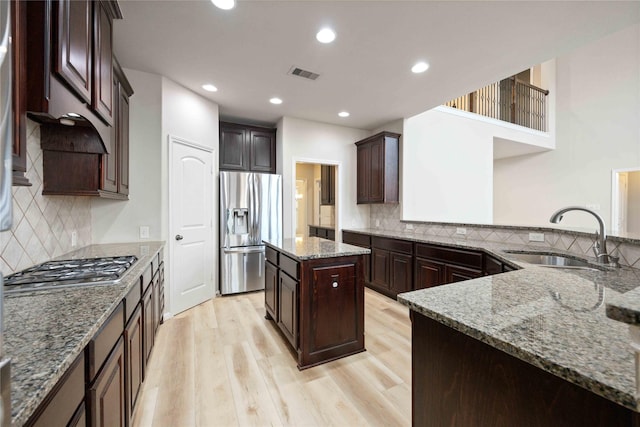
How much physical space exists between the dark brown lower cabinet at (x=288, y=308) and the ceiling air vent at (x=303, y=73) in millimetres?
2141

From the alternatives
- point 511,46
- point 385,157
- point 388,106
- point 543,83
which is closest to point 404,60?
point 511,46

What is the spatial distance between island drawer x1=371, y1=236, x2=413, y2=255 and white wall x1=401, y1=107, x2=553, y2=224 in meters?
0.72

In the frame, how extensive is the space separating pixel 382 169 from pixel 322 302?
8.79 feet

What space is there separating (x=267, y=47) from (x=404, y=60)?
1345 millimetres

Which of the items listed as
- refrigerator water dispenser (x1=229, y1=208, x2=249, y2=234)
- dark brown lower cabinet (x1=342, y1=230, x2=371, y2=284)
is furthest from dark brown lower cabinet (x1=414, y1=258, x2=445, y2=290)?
refrigerator water dispenser (x1=229, y1=208, x2=249, y2=234)

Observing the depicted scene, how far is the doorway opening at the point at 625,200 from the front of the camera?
178 inches

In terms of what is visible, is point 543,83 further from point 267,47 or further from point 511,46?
point 267,47

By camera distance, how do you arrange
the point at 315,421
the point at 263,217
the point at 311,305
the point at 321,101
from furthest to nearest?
the point at 263,217 < the point at 321,101 < the point at 311,305 < the point at 315,421

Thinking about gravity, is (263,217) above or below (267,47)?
below

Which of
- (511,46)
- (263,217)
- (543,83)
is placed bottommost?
(263,217)

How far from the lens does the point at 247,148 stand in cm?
421

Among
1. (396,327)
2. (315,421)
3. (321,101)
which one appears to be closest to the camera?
(315,421)

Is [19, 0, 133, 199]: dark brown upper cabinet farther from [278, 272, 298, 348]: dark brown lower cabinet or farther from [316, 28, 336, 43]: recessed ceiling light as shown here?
[278, 272, 298, 348]: dark brown lower cabinet

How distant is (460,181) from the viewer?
466 cm
